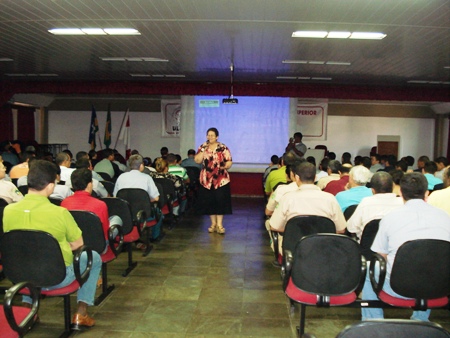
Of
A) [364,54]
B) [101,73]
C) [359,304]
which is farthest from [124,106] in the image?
[359,304]

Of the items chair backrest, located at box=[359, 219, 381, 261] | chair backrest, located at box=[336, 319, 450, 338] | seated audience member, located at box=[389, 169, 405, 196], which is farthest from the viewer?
seated audience member, located at box=[389, 169, 405, 196]

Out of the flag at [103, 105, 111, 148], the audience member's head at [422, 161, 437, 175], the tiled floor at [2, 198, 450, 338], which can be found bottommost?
the tiled floor at [2, 198, 450, 338]

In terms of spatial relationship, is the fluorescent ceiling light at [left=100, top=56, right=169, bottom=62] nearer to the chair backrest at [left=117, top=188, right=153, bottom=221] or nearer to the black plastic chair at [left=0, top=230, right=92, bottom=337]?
the chair backrest at [left=117, top=188, right=153, bottom=221]

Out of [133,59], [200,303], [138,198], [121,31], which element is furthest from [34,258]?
[133,59]

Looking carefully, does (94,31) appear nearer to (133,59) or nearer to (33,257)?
(133,59)

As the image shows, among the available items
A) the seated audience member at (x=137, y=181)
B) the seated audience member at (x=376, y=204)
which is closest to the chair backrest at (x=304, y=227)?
the seated audience member at (x=376, y=204)

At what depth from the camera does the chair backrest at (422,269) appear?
101 inches

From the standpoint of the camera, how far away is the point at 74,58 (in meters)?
7.39

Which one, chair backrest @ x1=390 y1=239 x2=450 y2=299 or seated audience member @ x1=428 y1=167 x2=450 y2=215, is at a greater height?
seated audience member @ x1=428 y1=167 x2=450 y2=215

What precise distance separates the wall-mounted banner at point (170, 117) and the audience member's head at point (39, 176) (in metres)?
9.28

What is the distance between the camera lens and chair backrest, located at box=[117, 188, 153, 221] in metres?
4.91

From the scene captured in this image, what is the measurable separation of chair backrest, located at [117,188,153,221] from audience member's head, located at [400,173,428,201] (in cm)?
291

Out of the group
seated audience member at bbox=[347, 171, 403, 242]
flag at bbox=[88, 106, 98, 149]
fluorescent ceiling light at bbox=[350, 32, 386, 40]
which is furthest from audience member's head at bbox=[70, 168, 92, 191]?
flag at bbox=[88, 106, 98, 149]

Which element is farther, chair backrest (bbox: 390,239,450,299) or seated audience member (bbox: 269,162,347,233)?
seated audience member (bbox: 269,162,347,233)
